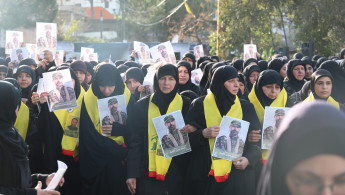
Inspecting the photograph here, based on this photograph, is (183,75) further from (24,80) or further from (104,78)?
(24,80)

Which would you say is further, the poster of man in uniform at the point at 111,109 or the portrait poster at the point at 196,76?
the portrait poster at the point at 196,76

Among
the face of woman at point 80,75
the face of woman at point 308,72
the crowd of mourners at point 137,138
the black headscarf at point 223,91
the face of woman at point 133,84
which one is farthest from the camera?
the face of woman at point 308,72

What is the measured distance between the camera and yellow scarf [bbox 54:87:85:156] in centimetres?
536

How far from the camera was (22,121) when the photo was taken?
17.9 feet

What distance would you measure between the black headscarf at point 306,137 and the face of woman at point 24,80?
563cm

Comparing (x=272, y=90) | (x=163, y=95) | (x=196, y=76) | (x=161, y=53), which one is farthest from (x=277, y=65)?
(x=163, y=95)

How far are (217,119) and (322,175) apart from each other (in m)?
2.65

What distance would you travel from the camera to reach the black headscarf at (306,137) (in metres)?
1.50

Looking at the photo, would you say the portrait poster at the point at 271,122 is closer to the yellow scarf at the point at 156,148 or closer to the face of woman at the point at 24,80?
the yellow scarf at the point at 156,148

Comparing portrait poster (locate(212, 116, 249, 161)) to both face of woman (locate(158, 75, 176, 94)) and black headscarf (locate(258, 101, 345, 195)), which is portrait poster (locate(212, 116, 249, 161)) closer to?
face of woman (locate(158, 75, 176, 94))

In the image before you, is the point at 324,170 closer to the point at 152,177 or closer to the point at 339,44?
the point at 152,177

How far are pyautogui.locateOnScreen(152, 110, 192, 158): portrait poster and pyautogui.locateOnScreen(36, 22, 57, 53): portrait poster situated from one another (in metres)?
5.67

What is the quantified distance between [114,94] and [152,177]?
46.0 inches

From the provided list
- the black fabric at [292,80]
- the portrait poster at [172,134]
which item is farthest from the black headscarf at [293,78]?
the portrait poster at [172,134]
